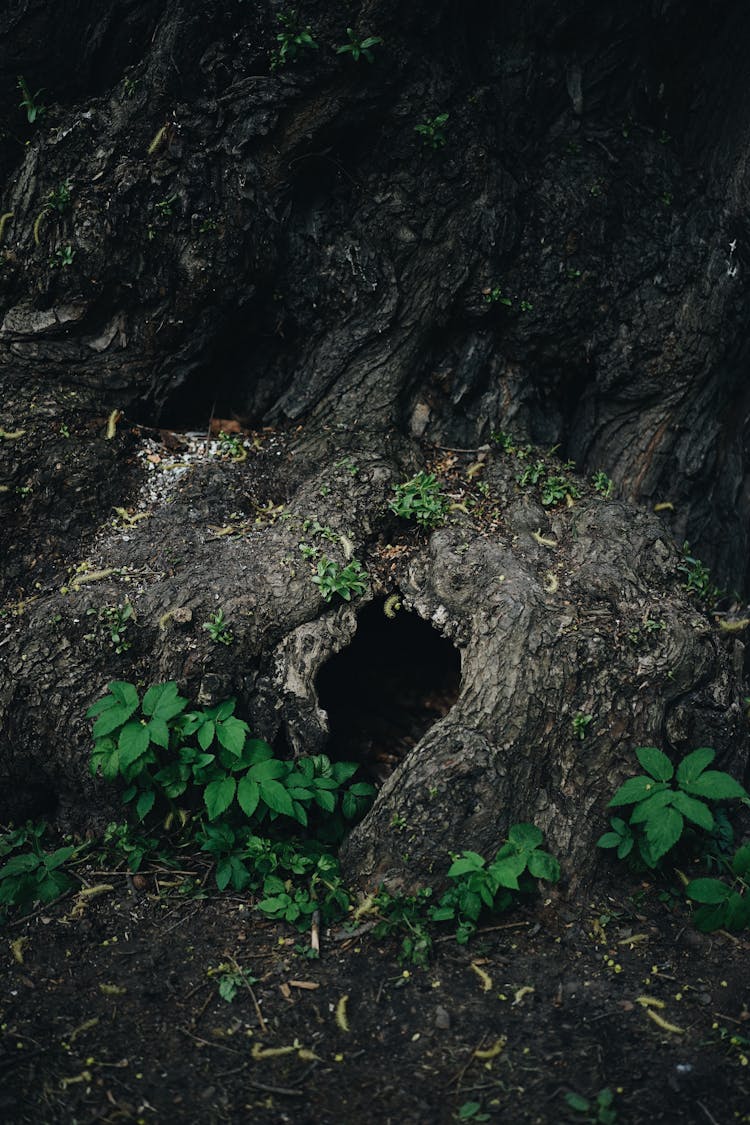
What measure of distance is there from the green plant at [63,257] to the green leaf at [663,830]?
3.69 meters

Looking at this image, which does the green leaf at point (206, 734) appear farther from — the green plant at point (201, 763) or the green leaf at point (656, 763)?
the green leaf at point (656, 763)

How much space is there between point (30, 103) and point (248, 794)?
3.54m

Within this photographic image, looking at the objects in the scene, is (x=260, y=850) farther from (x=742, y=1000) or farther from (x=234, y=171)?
(x=234, y=171)

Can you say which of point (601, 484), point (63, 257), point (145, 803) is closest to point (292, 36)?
point (63, 257)

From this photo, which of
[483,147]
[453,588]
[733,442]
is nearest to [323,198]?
[483,147]

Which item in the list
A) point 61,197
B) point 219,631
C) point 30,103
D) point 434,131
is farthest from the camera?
point 434,131

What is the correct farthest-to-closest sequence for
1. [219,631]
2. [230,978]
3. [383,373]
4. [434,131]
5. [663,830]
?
[383,373], [434,131], [219,631], [663,830], [230,978]

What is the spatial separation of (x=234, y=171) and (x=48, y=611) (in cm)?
233

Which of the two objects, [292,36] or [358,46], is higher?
[358,46]

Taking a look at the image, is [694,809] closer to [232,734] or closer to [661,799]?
[661,799]

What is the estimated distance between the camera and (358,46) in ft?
13.5

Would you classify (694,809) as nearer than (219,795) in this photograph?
Yes

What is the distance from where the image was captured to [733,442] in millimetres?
5645

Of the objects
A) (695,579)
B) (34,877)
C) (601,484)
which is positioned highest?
(601,484)
